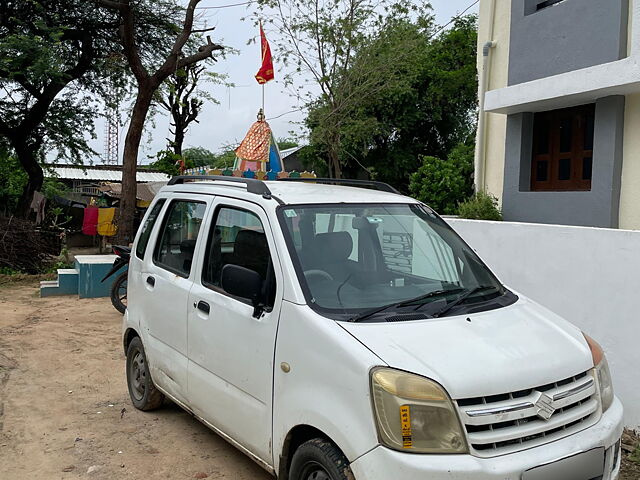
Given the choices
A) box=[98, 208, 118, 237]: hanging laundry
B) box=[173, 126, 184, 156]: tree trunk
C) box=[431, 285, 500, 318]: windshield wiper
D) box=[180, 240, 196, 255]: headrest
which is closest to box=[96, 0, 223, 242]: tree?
box=[98, 208, 118, 237]: hanging laundry

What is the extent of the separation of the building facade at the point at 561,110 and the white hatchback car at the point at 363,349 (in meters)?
4.94

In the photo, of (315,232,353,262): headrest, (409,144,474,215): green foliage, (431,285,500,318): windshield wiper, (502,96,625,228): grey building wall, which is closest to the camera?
(431,285,500,318): windshield wiper

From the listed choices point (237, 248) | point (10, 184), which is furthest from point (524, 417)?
point (10, 184)

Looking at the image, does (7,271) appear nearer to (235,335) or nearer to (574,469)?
(235,335)

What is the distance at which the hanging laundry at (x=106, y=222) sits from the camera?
1734 cm

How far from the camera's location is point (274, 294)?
127 inches

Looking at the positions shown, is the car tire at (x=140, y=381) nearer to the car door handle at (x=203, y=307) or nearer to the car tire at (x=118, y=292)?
the car door handle at (x=203, y=307)

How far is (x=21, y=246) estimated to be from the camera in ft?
43.2

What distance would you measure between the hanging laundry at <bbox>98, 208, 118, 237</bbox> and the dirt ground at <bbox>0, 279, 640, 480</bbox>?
32.6 feet

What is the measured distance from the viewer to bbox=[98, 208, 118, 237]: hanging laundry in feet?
56.9

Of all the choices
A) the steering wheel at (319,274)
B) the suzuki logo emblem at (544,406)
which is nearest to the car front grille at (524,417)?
the suzuki logo emblem at (544,406)

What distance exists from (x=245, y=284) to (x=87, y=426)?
2.53 meters

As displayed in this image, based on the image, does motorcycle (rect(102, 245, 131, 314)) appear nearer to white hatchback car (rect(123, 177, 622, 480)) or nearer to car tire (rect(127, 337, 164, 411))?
car tire (rect(127, 337, 164, 411))

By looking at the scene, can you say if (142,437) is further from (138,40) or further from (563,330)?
(138,40)
